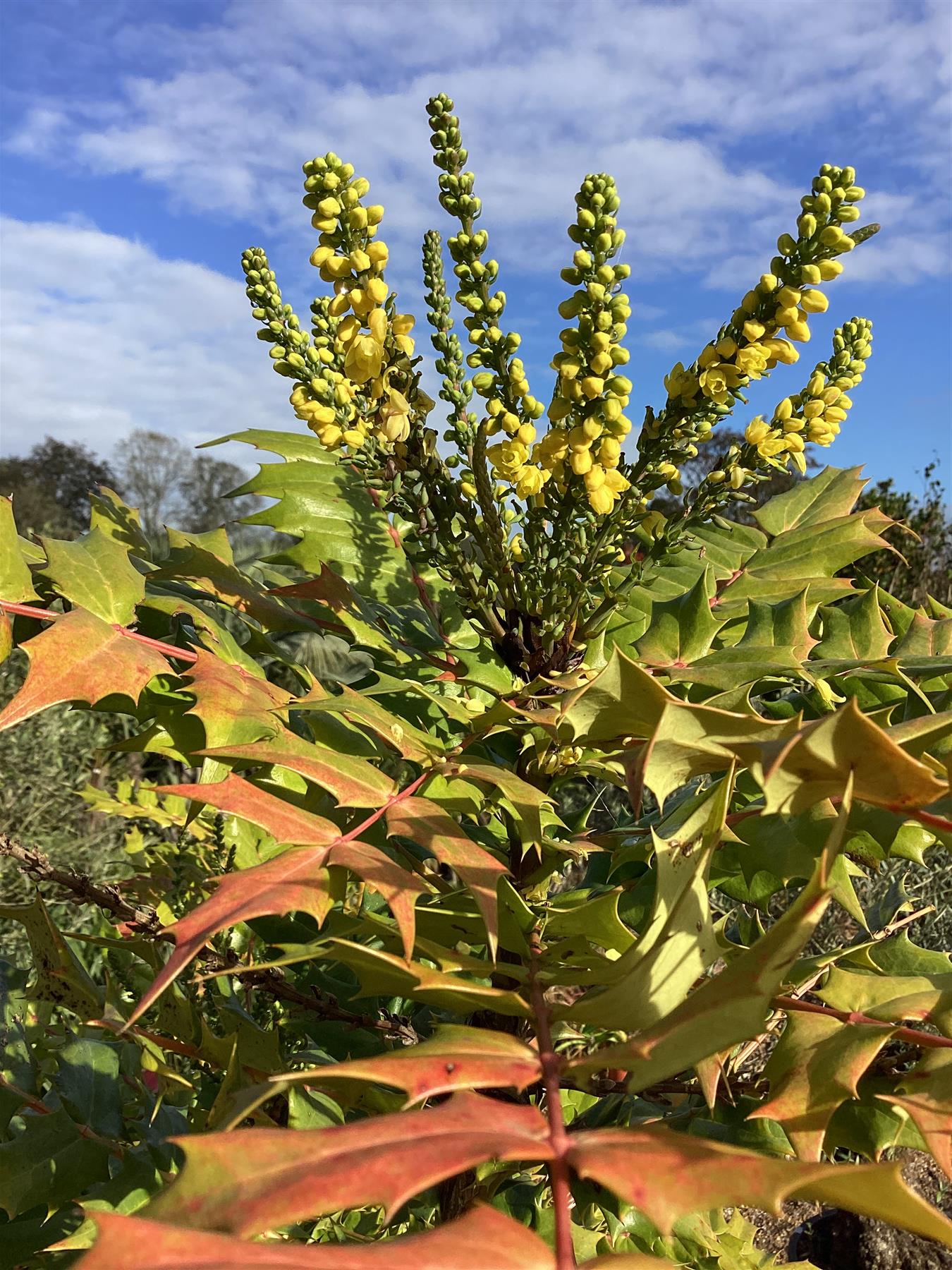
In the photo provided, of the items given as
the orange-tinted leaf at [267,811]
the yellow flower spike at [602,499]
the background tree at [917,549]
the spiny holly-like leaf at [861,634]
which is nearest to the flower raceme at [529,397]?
the yellow flower spike at [602,499]

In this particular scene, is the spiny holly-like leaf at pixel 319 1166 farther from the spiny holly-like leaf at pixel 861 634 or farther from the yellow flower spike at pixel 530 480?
the spiny holly-like leaf at pixel 861 634

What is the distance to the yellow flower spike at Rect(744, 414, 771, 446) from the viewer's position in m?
0.82

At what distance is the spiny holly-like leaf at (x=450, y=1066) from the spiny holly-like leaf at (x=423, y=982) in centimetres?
2

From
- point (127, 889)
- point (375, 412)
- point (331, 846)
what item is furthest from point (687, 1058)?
point (127, 889)

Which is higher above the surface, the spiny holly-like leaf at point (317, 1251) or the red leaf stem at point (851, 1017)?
the spiny holly-like leaf at point (317, 1251)

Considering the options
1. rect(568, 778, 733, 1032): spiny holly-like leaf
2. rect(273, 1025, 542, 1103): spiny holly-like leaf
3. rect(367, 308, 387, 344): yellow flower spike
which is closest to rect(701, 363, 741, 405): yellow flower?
rect(367, 308, 387, 344): yellow flower spike

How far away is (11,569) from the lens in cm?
70

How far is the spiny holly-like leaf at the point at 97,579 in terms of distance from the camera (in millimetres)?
705

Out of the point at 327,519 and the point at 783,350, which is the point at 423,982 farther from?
the point at 327,519

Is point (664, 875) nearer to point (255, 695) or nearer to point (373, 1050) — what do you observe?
point (255, 695)

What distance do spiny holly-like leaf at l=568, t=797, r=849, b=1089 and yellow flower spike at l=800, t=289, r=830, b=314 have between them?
1.48 ft

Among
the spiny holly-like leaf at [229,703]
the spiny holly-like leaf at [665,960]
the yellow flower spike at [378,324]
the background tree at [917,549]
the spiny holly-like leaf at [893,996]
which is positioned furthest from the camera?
the background tree at [917,549]

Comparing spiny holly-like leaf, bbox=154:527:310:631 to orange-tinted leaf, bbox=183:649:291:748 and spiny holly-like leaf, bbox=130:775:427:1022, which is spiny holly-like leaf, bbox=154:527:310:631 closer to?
orange-tinted leaf, bbox=183:649:291:748

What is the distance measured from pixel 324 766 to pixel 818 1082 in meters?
0.32
